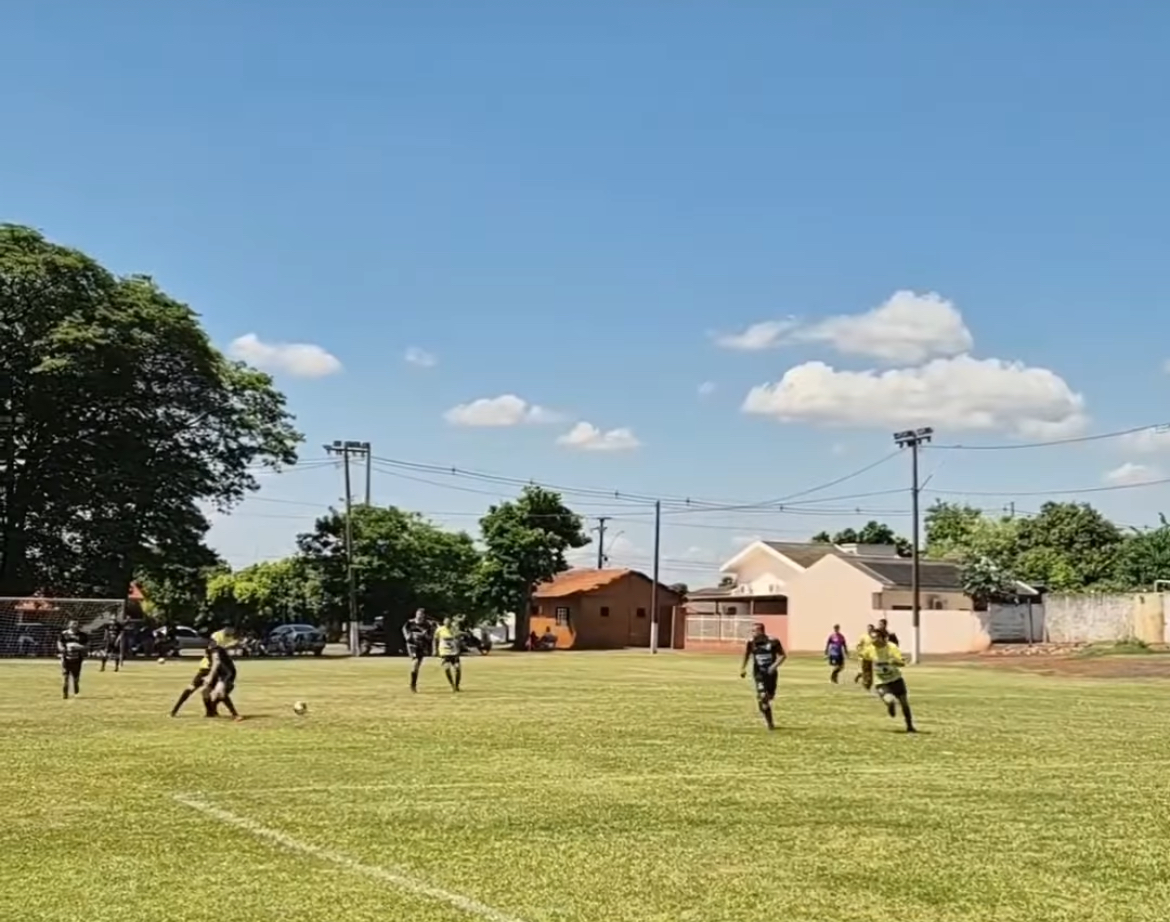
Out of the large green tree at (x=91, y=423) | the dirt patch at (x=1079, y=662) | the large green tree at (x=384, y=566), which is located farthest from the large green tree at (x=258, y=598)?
the dirt patch at (x=1079, y=662)

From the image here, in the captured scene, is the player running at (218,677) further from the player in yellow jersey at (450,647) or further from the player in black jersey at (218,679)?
the player in yellow jersey at (450,647)

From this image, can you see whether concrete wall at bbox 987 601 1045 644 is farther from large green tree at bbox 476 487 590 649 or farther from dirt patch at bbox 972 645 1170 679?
large green tree at bbox 476 487 590 649

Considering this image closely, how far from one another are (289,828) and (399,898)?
3.10 metres

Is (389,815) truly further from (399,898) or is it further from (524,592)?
(524,592)

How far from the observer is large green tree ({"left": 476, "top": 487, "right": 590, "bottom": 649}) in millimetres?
84000

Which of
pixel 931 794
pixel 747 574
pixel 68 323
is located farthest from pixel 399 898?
pixel 747 574

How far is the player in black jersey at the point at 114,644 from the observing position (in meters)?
48.4

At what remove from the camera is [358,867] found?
34.6ft

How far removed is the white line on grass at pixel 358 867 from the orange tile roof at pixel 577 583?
Answer: 79.3 metres

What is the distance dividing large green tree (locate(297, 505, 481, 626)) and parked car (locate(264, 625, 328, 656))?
2.52 metres

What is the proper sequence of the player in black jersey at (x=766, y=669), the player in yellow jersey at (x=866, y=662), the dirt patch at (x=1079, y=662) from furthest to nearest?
1. the dirt patch at (x=1079, y=662)
2. the player in yellow jersey at (x=866, y=662)
3. the player in black jersey at (x=766, y=669)

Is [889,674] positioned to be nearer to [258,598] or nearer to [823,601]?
[823,601]

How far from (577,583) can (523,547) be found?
Result: 13389mm

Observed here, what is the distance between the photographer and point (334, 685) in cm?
3656
